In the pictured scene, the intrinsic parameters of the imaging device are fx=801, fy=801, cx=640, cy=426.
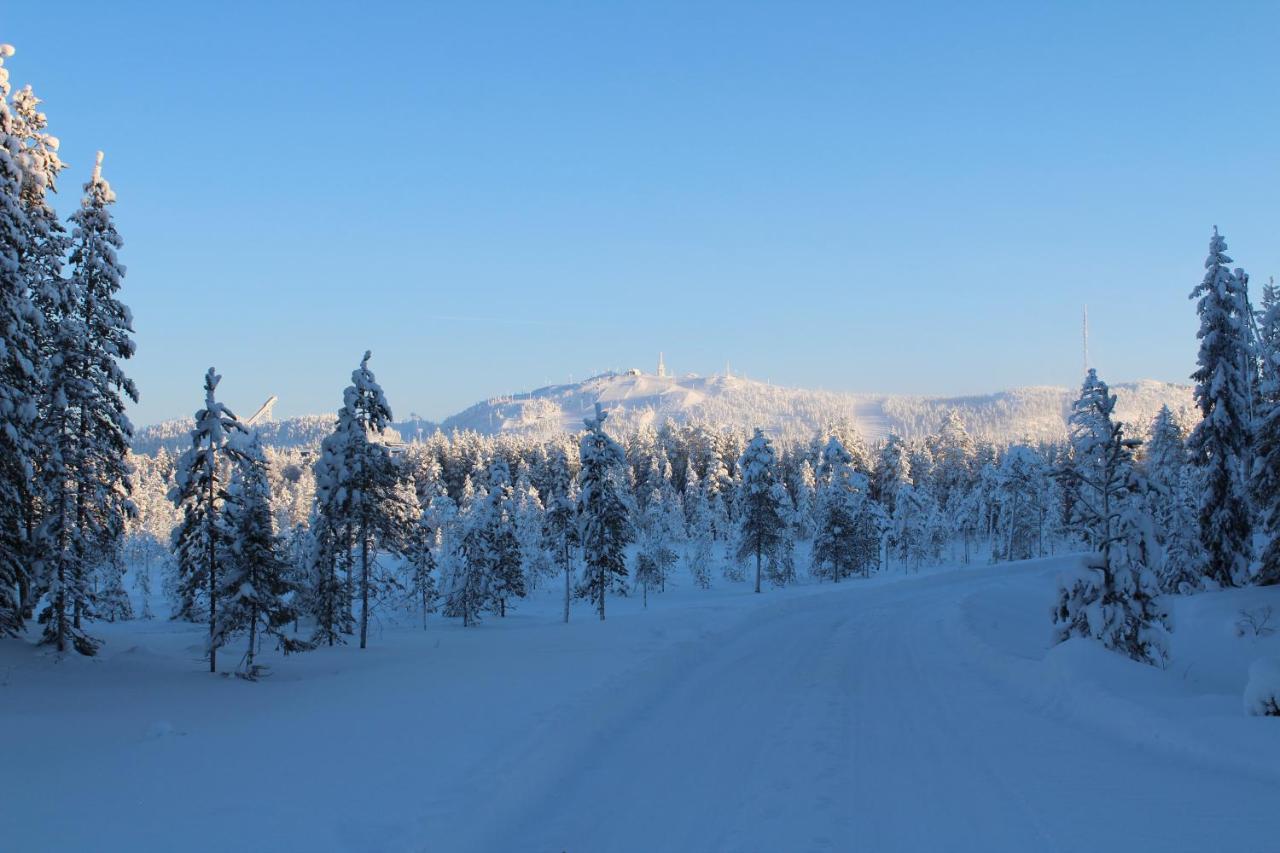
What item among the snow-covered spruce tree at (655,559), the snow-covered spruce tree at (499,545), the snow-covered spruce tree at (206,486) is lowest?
the snow-covered spruce tree at (655,559)

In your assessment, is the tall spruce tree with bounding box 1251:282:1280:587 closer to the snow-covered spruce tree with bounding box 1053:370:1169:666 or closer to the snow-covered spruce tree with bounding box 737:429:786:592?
the snow-covered spruce tree with bounding box 1053:370:1169:666

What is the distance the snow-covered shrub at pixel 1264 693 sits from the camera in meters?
12.1

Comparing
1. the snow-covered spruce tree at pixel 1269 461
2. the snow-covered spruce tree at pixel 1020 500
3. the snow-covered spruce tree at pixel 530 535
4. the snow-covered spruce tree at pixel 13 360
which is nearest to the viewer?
the snow-covered spruce tree at pixel 13 360

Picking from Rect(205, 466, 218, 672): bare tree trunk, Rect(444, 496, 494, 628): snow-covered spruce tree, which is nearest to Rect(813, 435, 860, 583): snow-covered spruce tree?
Rect(444, 496, 494, 628): snow-covered spruce tree

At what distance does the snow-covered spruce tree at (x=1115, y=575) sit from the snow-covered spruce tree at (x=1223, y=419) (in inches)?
631

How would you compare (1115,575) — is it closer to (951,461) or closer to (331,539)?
(331,539)

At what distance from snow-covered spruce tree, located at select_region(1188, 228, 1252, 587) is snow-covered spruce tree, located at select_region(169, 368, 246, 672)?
35861 mm

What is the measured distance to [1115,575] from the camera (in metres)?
18.7

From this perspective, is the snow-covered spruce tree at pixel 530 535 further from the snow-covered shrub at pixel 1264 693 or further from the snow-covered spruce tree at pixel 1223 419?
the snow-covered shrub at pixel 1264 693


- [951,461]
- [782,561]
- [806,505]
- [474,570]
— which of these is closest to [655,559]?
[782,561]

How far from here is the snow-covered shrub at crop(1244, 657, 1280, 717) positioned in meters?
12.1

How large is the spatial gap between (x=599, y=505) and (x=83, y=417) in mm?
25270

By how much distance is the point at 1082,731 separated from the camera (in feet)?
43.7

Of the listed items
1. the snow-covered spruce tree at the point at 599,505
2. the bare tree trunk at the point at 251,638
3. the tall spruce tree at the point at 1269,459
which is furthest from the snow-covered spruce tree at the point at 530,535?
the tall spruce tree at the point at 1269,459
